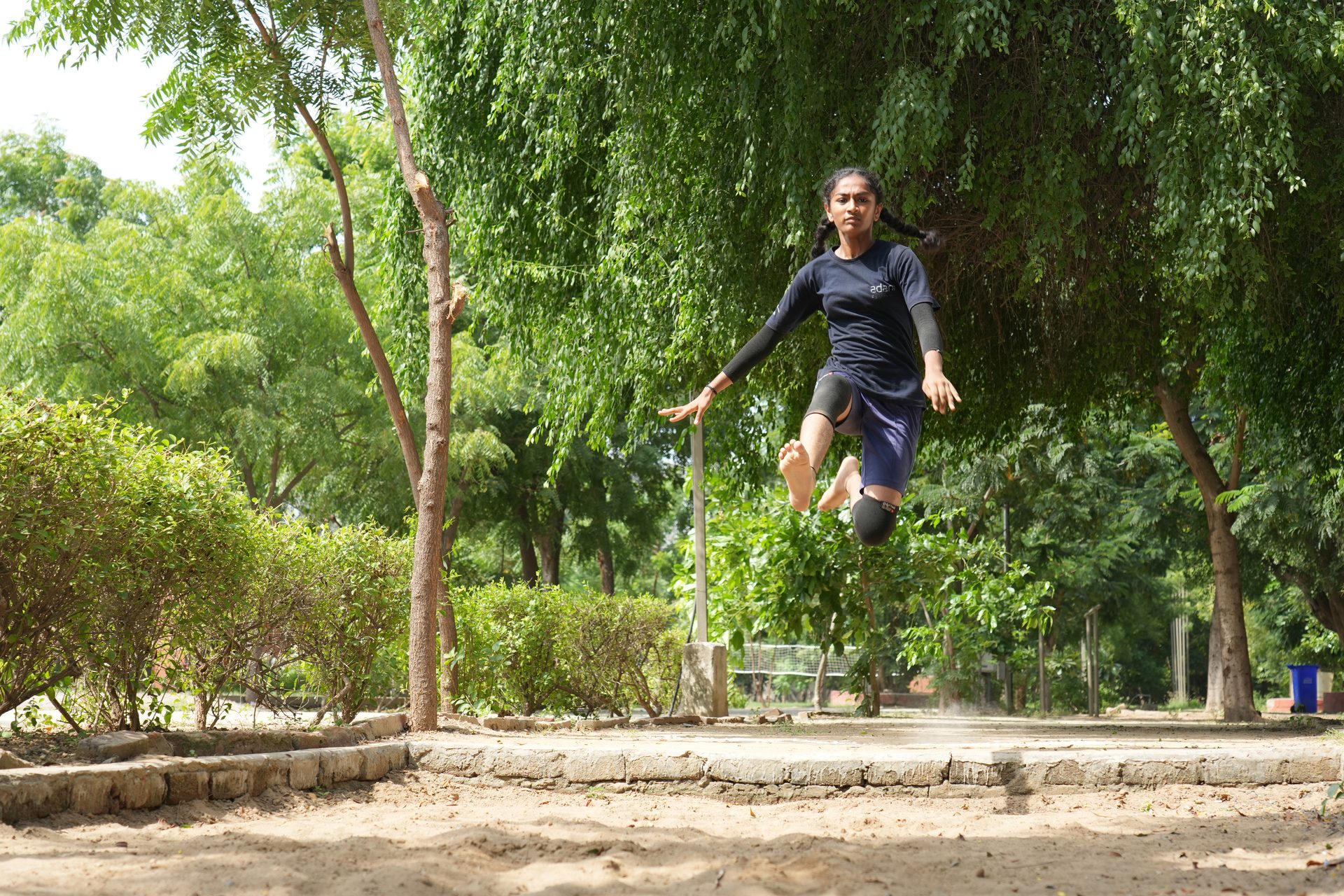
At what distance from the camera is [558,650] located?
1252cm

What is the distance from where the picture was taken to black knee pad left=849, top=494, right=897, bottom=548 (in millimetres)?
4945

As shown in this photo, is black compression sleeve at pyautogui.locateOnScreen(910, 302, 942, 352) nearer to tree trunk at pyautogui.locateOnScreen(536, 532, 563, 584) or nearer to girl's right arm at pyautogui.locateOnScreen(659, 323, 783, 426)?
girl's right arm at pyautogui.locateOnScreen(659, 323, 783, 426)

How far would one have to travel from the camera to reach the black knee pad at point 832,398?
504 cm

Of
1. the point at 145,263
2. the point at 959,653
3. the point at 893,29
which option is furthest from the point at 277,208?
the point at 893,29

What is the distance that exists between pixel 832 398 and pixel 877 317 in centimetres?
53

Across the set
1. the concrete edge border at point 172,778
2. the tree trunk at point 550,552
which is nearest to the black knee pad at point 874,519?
the concrete edge border at point 172,778

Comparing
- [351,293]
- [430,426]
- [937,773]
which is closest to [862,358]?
[937,773]

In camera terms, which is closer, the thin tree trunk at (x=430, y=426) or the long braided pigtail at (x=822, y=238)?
the long braided pigtail at (x=822, y=238)

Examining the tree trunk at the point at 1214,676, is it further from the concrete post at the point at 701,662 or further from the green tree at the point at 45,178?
the green tree at the point at 45,178

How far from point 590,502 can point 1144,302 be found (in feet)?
51.2

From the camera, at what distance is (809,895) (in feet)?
11.7

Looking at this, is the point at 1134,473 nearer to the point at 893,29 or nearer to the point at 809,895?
the point at 893,29

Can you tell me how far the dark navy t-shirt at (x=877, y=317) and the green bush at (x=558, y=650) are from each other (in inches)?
248

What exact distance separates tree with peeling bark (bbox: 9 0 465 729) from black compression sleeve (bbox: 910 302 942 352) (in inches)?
175
